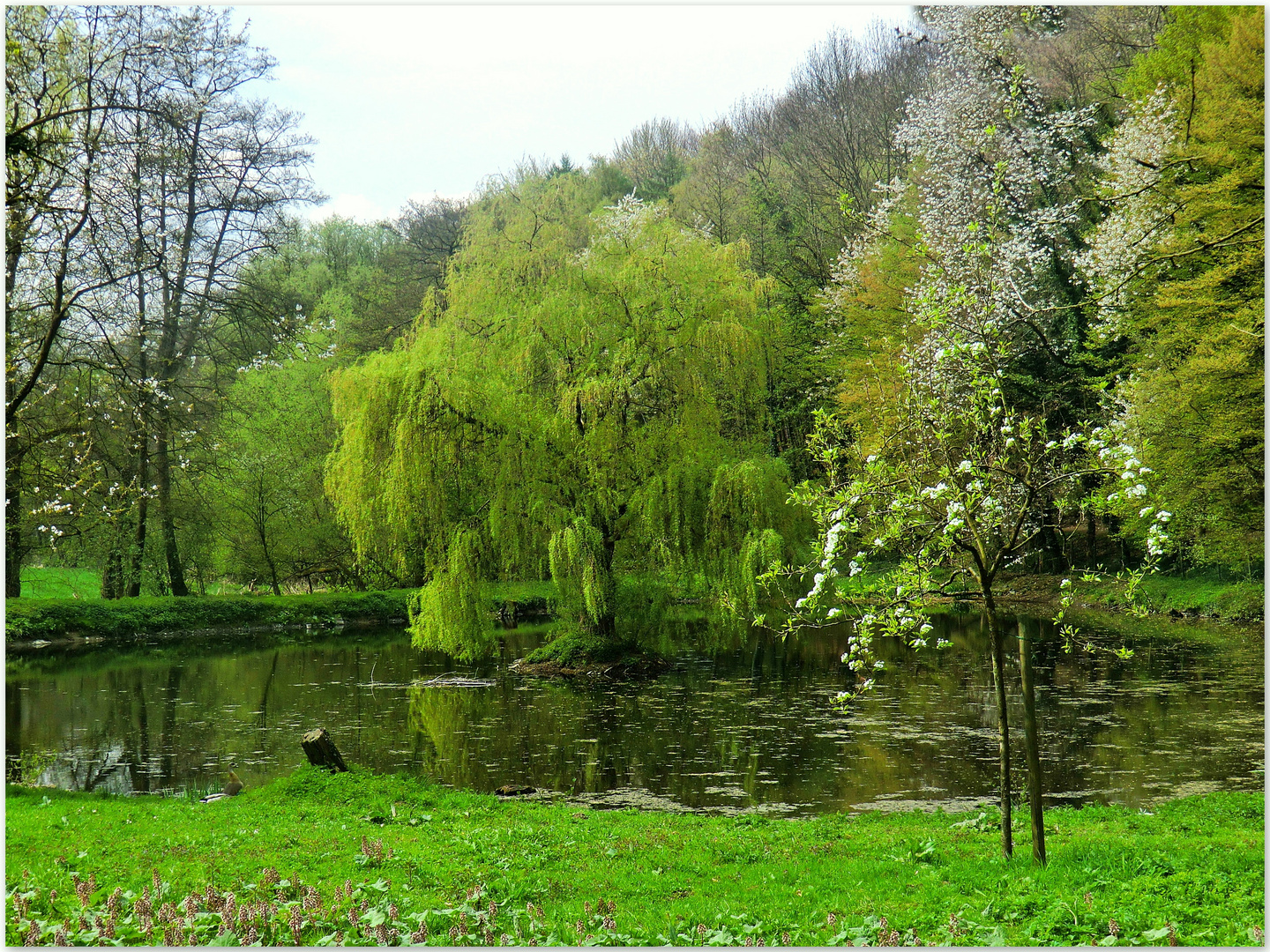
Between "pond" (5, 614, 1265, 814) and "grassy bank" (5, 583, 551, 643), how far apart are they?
223 cm

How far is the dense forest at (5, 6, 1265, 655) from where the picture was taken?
761 centimetres

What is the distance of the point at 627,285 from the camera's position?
59.8 ft

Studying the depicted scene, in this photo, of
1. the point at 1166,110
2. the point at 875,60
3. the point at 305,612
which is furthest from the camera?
the point at 875,60

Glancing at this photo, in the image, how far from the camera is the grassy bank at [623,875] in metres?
4.73

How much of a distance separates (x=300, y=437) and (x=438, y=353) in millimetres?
15961

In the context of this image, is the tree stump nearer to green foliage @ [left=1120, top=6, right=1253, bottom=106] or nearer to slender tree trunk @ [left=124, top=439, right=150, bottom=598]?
slender tree trunk @ [left=124, top=439, right=150, bottom=598]

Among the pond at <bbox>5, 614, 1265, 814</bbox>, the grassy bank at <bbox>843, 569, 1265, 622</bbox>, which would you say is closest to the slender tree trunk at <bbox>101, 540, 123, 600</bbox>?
the pond at <bbox>5, 614, 1265, 814</bbox>

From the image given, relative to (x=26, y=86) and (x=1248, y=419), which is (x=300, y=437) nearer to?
(x=26, y=86)

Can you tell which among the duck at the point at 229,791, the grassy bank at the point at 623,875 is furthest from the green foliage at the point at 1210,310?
the duck at the point at 229,791

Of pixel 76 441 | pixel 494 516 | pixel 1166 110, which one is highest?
pixel 1166 110

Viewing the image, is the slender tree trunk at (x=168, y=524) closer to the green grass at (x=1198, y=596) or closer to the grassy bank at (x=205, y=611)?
the grassy bank at (x=205, y=611)

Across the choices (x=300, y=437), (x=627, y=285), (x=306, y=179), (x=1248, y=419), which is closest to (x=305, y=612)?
(x=300, y=437)

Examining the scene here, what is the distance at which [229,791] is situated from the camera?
33.0ft

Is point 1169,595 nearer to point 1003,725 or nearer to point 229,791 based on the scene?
point 1003,725
